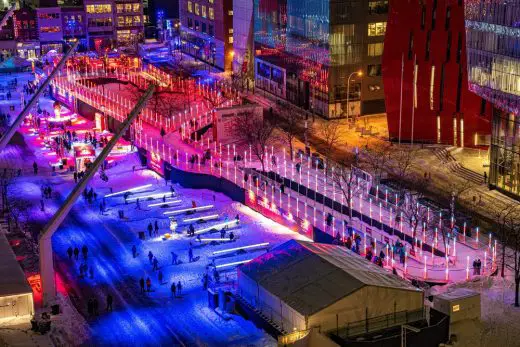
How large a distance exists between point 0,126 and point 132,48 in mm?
61013

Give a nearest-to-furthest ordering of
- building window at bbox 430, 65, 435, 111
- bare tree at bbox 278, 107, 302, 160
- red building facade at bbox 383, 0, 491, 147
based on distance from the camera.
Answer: red building facade at bbox 383, 0, 491, 147
building window at bbox 430, 65, 435, 111
bare tree at bbox 278, 107, 302, 160

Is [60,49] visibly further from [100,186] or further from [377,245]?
[377,245]

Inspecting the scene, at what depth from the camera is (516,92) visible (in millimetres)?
72375

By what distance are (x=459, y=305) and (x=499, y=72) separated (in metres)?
29.5

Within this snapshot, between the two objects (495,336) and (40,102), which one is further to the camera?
(40,102)

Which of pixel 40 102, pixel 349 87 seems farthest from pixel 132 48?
pixel 349 87

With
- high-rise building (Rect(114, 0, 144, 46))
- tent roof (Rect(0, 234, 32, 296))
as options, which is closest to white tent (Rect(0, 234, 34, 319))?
tent roof (Rect(0, 234, 32, 296))

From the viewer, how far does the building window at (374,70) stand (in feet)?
361

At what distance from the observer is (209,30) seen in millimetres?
148625

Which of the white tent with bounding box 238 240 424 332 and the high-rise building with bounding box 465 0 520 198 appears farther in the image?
the high-rise building with bounding box 465 0 520 198

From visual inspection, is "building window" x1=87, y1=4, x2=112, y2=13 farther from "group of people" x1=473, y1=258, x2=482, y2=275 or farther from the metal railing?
the metal railing

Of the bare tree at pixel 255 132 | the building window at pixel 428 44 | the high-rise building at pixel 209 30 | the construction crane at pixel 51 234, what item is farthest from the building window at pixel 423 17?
the high-rise building at pixel 209 30

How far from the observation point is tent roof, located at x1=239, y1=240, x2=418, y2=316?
50.9 meters

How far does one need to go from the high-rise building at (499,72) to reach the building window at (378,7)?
3081 cm
